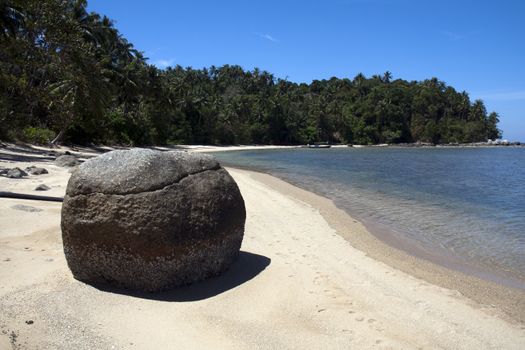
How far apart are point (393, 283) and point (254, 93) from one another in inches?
4435

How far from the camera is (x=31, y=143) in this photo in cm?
3381

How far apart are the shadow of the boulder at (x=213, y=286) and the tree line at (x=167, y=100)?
21637mm

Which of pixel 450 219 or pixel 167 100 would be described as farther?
pixel 167 100

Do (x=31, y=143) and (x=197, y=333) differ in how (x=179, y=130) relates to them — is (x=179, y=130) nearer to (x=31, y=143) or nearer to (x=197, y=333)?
(x=31, y=143)

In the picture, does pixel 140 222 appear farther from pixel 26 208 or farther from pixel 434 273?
→ pixel 26 208

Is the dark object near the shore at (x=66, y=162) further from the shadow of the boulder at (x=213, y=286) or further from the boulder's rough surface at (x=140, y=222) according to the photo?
the boulder's rough surface at (x=140, y=222)

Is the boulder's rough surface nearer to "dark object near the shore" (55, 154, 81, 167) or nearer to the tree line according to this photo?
"dark object near the shore" (55, 154, 81, 167)

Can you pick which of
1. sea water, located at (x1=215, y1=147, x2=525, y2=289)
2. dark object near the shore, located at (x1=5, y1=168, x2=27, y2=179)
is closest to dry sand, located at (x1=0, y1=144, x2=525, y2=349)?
sea water, located at (x1=215, y1=147, x2=525, y2=289)

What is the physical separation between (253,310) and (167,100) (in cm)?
6551

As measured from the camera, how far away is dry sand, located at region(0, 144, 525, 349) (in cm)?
432

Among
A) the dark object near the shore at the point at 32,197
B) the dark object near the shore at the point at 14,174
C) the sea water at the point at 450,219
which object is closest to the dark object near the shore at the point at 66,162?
the dark object near the shore at the point at 14,174

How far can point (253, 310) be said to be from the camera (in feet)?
16.6

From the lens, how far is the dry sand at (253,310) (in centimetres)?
432

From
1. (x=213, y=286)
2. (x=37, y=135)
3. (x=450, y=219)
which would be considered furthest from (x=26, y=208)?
(x=37, y=135)
